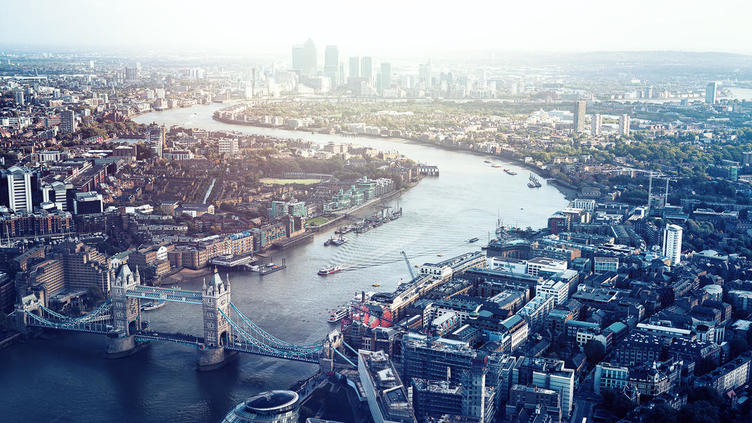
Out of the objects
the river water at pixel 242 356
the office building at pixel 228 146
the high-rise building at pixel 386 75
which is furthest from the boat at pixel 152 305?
the high-rise building at pixel 386 75

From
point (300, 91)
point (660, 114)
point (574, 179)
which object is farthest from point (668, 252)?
point (300, 91)

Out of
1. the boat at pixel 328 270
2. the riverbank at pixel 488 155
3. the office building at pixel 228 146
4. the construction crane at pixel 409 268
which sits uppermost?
the office building at pixel 228 146

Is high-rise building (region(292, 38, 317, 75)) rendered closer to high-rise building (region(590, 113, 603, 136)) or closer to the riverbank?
the riverbank

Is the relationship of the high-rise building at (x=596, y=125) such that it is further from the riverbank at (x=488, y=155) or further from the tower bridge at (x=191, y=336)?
the tower bridge at (x=191, y=336)

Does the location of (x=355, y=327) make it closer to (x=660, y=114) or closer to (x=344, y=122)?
(x=344, y=122)

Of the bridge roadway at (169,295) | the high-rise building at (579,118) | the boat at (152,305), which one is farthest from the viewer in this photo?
the high-rise building at (579,118)

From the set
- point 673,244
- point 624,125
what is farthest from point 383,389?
point 624,125
